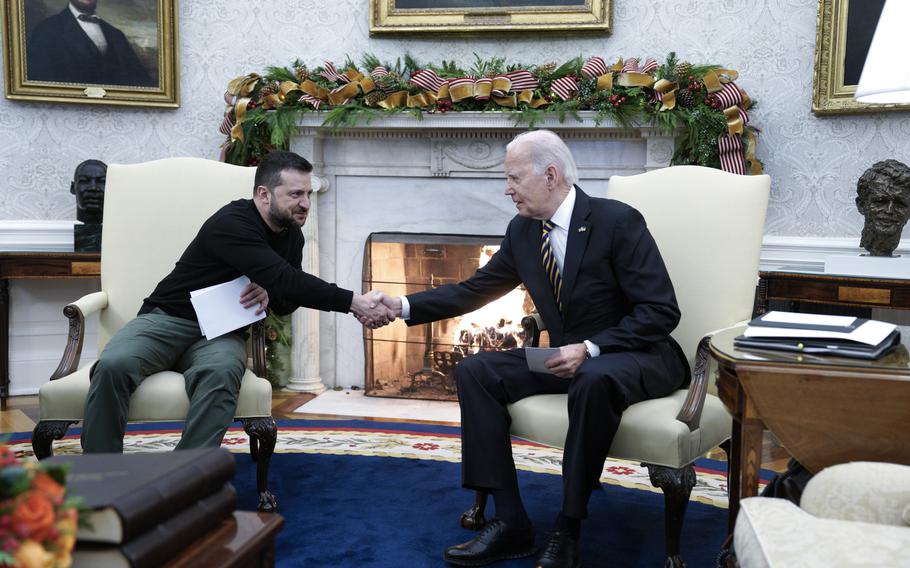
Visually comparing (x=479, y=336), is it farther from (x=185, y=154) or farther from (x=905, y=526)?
(x=905, y=526)

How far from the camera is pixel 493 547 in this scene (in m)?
2.52

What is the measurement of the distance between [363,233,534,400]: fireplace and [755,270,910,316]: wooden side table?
4.46ft

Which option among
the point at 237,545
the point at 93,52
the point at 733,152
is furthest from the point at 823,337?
the point at 93,52

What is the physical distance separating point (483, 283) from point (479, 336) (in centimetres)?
179

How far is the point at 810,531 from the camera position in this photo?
1337mm

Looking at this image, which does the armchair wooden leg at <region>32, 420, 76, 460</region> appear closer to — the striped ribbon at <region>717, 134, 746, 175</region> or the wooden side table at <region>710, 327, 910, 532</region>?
the wooden side table at <region>710, 327, 910, 532</region>

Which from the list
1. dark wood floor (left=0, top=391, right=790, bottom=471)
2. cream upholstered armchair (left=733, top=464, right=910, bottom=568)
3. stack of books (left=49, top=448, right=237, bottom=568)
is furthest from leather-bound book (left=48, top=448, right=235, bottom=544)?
dark wood floor (left=0, top=391, right=790, bottom=471)

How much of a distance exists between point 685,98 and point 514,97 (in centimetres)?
87

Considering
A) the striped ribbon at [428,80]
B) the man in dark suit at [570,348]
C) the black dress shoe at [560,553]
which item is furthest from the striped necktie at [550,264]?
the striped ribbon at [428,80]

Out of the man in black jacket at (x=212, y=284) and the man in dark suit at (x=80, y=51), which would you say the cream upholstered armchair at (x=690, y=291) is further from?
the man in dark suit at (x=80, y=51)

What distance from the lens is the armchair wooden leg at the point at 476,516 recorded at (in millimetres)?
2807

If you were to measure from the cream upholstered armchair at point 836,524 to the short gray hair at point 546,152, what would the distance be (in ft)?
4.91

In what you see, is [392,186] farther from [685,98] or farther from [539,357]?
[539,357]

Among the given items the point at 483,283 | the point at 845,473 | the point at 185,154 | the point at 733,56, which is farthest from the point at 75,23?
the point at 845,473
